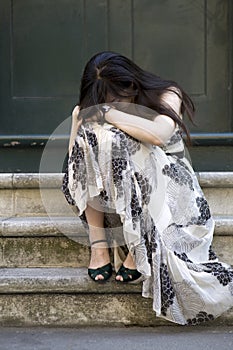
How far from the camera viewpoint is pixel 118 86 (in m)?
2.60

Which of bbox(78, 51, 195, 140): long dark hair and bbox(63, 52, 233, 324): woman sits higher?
bbox(78, 51, 195, 140): long dark hair

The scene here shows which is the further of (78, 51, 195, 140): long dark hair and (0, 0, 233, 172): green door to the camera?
(0, 0, 233, 172): green door

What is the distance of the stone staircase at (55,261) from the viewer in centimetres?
253

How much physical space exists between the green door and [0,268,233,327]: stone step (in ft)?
4.92

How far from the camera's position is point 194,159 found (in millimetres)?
3547

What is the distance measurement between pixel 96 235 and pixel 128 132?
43 cm

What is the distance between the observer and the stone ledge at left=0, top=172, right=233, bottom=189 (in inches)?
119

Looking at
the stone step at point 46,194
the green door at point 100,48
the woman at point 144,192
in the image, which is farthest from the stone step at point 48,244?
the green door at point 100,48

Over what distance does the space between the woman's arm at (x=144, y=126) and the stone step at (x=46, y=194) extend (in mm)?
569

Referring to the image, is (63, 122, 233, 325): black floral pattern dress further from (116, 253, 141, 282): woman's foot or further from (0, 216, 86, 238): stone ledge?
(0, 216, 86, 238): stone ledge

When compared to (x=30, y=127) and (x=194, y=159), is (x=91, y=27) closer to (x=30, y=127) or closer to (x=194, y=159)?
(x=30, y=127)

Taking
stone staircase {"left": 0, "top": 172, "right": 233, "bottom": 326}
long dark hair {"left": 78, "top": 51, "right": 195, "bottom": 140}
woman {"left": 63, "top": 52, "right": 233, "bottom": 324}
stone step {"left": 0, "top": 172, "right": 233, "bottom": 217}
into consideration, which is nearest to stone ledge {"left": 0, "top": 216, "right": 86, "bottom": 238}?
stone staircase {"left": 0, "top": 172, "right": 233, "bottom": 326}

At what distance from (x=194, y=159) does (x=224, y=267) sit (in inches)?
43.6

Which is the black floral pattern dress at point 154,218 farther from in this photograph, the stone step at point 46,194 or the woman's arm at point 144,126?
the stone step at point 46,194
